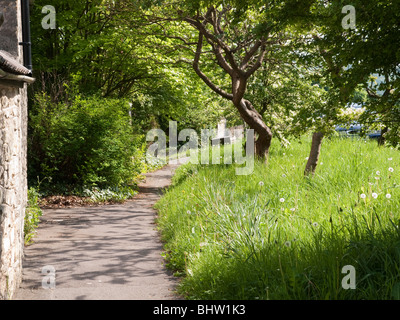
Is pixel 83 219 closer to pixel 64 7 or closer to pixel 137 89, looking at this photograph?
pixel 64 7

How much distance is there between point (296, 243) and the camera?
5.04 m

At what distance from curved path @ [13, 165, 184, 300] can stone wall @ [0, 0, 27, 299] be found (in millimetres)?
394

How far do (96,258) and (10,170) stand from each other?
6.68 ft

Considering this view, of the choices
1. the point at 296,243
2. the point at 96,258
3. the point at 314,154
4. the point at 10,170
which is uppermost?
the point at 10,170

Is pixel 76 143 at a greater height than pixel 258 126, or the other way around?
pixel 258 126

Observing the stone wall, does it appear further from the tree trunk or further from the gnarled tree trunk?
the gnarled tree trunk

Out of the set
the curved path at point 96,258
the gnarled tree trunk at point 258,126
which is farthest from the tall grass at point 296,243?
the gnarled tree trunk at point 258,126

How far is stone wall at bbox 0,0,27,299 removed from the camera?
5148 mm

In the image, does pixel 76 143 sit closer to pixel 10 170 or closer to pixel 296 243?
pixel 10 170

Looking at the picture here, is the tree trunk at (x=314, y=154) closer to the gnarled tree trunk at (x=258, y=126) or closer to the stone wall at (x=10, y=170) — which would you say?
the gnarled tree trunk at (x=258, y=126)

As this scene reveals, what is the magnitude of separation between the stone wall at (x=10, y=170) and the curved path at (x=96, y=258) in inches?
15.5

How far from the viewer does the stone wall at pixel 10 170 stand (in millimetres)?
5148

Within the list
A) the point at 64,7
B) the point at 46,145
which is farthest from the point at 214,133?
the point at 46,145

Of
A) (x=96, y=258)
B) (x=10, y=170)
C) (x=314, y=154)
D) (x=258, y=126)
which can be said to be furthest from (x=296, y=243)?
(x=258, y=126)
